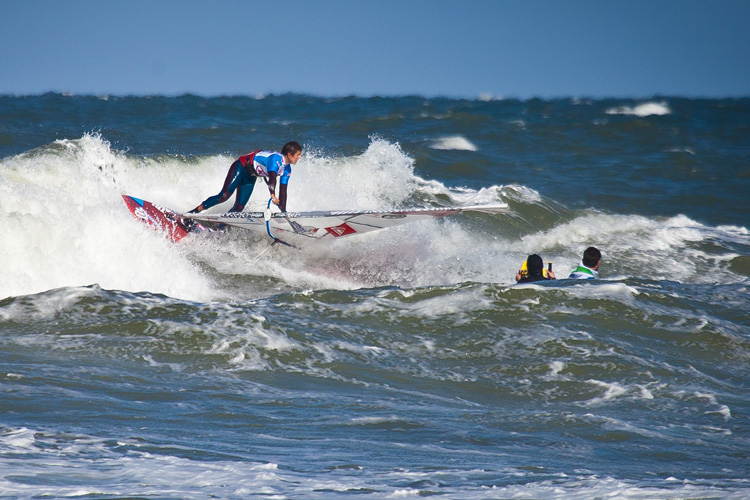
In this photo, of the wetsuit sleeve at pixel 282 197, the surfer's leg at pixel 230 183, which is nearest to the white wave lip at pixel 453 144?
the surfer's leg at pixel 230 183

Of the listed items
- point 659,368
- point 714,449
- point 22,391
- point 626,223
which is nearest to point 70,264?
point 22,391

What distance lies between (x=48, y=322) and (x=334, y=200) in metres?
7.50

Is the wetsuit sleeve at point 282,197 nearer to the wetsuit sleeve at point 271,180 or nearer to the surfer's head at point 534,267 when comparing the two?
the wetsuit sleeve at point 271,180

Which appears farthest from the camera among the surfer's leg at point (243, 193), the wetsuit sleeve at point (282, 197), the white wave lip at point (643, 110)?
the white wave lip at point (643, 110)

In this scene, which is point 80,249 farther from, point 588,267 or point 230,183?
point 588,267

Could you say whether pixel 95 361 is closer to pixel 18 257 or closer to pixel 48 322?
pixel 48 322

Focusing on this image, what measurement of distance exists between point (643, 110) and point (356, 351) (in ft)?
105

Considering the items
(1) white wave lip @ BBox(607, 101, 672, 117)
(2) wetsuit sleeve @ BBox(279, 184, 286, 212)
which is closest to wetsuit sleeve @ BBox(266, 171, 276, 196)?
(2) wetsuit sleeve @ BBox(279, 184, 286, 212)

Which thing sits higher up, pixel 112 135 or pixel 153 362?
pixel 112 135

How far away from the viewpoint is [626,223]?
49.0 ft

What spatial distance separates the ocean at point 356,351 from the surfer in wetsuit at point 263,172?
61 cm

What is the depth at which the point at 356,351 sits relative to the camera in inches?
239

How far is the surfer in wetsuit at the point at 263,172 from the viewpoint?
922 cm

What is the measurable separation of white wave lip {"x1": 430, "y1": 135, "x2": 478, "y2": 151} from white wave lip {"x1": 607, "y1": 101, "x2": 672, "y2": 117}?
1180cm
